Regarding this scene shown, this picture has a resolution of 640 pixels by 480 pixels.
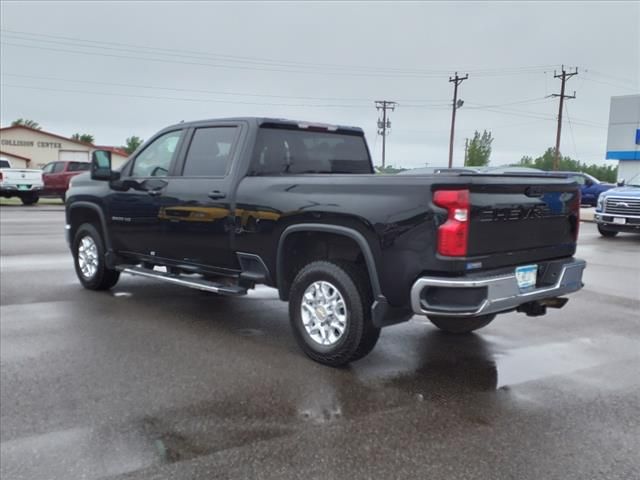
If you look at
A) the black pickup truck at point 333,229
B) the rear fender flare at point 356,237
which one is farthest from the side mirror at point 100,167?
the rear fender flare at point 356,237

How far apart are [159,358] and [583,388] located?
323 centimetres

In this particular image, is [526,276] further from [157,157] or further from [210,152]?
[157,157]

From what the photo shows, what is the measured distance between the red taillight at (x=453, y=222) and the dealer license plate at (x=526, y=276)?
0.68 meters

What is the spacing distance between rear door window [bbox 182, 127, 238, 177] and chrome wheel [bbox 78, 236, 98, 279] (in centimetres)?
197

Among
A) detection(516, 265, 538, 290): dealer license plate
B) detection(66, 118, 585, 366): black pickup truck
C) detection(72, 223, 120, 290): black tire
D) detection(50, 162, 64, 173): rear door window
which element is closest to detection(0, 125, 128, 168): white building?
detection(50, 162, 64, 173): rear door window

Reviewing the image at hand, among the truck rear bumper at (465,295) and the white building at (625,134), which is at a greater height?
the white building at (625,134)

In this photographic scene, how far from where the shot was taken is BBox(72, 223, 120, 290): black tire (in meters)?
7.23

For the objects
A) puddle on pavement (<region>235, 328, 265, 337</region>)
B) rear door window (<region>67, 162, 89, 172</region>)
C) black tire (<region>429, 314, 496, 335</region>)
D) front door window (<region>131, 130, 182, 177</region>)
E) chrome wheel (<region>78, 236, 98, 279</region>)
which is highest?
front door window (<region>131, 130, 182, 177</region>)

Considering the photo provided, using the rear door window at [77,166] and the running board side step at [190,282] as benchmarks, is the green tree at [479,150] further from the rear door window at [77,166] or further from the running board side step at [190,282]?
→ the running board side step at [190,282]

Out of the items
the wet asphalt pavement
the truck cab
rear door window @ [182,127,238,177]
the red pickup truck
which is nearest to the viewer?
the wet asphalt pavement

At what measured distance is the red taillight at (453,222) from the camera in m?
4.04

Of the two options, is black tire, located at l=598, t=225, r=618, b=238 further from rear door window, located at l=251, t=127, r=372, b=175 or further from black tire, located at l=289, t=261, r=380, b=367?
black tire, located at l=289, t=261, r=380, b=367

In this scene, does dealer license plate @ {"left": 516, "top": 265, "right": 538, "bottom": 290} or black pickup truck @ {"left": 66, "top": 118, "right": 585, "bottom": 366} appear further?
dealer license plate @ {"left": 516, "top": 265, "right": 538, "bottom": 290}

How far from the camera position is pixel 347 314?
4.58m
